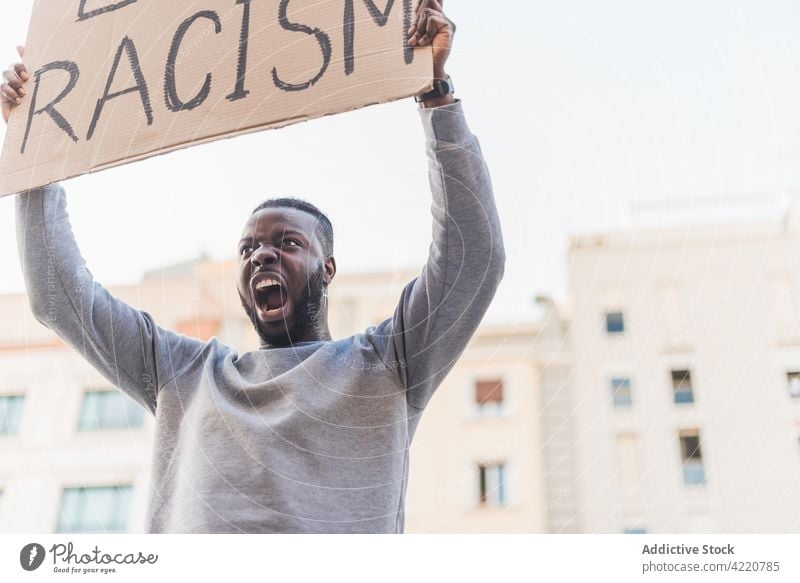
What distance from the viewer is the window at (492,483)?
2.71 meters

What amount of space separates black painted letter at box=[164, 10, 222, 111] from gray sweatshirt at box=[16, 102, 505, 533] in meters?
0.14

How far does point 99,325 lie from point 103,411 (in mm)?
1850

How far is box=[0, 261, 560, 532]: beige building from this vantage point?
1281mm

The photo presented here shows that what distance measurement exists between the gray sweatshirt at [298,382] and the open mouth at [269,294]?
4 cm

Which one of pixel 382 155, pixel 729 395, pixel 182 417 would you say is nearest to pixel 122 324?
pixel 182 417

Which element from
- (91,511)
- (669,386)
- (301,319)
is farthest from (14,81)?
(669,386)

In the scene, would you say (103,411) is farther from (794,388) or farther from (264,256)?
(264,256)

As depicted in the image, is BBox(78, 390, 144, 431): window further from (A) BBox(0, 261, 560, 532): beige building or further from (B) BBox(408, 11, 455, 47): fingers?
(B) BBox(408, 11, 455, 47): fingers

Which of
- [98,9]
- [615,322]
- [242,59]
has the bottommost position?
[242,59]

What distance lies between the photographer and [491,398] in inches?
119

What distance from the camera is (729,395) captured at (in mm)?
2639
